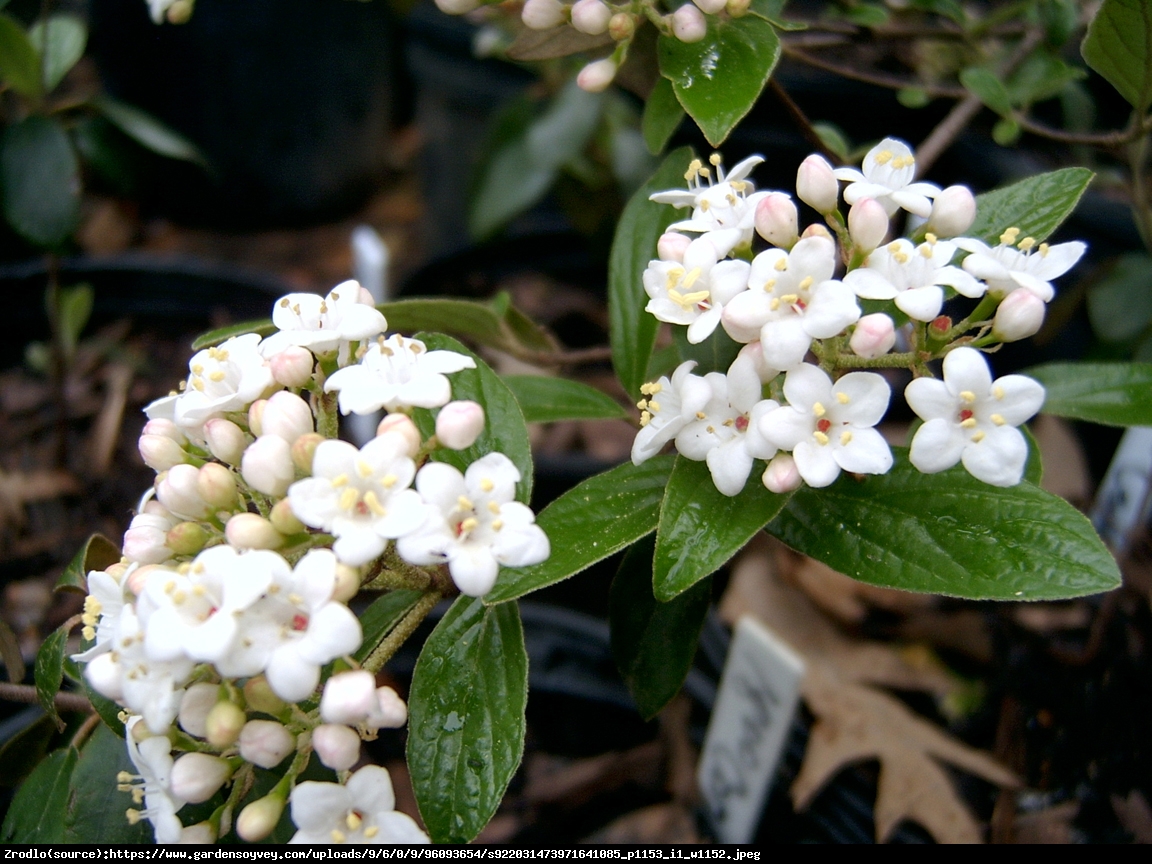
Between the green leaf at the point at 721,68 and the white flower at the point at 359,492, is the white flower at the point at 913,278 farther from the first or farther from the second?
the white flower at the point at 359,492

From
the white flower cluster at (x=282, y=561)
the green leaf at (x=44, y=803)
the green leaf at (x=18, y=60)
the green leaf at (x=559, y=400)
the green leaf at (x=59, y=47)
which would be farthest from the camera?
the green leaf at (x=59, y=47)

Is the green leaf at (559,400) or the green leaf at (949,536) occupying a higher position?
the green leaf at (949,536)

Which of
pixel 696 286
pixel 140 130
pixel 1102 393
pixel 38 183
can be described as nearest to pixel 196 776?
pixel 696 286

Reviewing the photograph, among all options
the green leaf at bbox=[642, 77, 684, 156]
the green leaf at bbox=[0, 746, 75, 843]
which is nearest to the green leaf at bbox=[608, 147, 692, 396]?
the green leaf at bbox=[642, 77, 684, 156]

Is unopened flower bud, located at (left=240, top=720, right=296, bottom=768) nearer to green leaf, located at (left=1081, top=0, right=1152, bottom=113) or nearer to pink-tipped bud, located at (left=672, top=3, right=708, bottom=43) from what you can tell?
pink-tipped bud, located at (left=672, top=3, right=708, bottom=43)

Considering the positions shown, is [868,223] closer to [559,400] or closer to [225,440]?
[559,400]

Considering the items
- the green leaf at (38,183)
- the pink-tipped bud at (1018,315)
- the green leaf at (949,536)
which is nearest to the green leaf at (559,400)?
the green leaf at (949,536)

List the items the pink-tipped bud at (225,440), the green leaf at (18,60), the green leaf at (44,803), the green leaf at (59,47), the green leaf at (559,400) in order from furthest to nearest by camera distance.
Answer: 1. the green leaf at (59,47)
2. the green leaf at (18,60)
3. the green leaf at (559,400)
4. the green leaf at (44,803)
5. the pink-tipped bud at (225,440)
